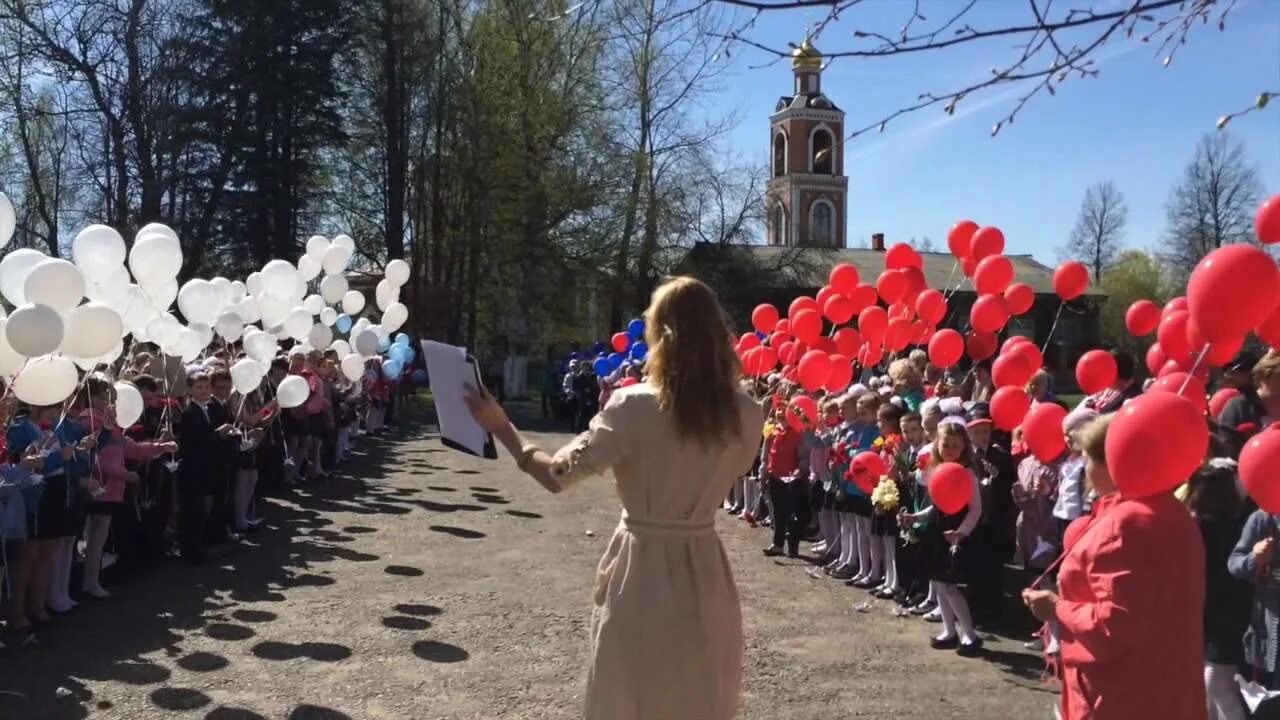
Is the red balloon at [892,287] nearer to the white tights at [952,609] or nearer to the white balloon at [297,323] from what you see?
the white tights at [952,609]

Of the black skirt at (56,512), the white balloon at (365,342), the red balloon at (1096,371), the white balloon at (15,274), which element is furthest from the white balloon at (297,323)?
the red balloon at (1096,371)

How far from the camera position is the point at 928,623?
24.2 ft

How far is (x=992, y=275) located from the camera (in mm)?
8961

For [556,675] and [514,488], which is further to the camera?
[514,488]

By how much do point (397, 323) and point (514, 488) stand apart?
3541 millimetres

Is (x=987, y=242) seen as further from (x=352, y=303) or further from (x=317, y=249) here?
(x=352, y=303)

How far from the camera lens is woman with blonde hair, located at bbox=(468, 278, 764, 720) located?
9.95 feet

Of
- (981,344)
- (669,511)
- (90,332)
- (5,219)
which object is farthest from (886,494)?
(5,219)

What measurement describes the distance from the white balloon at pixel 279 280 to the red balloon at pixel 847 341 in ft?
20.1

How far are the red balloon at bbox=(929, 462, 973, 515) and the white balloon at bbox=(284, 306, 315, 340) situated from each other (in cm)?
833

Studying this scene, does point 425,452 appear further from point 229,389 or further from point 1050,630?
point 1050,630

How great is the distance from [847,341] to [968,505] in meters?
3.36

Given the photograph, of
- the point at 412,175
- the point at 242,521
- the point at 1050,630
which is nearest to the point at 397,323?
the point at 242,521

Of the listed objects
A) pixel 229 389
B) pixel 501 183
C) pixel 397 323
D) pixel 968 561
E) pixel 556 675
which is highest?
pixel 501 183
